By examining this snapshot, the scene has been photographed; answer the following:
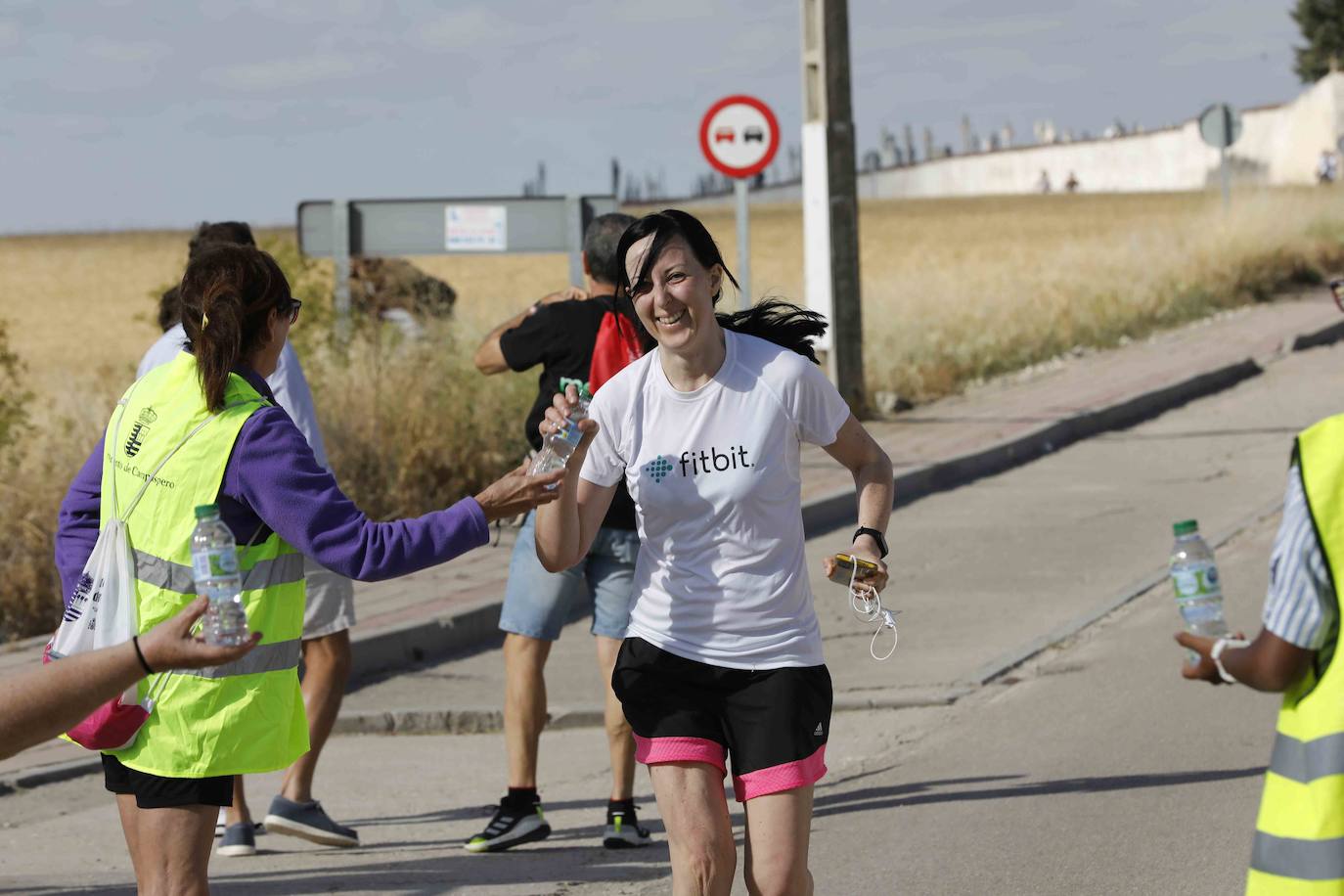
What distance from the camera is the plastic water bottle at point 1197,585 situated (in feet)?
10.1

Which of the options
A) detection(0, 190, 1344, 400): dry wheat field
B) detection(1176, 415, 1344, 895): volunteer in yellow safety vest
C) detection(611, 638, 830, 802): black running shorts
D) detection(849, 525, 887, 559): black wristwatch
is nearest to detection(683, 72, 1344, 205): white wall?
detection(0, 190, 1344, 400): dry wheat field

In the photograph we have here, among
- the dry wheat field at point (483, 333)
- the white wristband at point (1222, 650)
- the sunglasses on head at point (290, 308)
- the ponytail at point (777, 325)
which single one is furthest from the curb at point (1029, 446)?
the white wristband at point (1222, 650)

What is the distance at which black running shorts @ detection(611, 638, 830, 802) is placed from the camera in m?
4.09

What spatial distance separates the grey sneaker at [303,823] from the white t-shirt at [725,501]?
97.1 inches

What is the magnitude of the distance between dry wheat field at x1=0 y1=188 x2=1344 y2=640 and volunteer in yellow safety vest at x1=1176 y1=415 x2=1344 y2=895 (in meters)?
2.53

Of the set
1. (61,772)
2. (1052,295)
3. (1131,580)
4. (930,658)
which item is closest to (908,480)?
(1131,580)

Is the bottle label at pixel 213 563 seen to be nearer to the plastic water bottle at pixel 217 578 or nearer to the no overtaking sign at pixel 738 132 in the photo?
the plastic water bottle at pixel 217 578

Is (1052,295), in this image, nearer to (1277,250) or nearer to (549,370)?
(1277,250)

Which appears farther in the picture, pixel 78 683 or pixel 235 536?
pixel 235 536

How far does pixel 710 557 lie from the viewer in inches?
164

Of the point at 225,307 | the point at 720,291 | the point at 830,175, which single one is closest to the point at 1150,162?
the point at 830,175

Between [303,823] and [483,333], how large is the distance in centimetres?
889

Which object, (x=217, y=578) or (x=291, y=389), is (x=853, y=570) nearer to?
(x=217, y=578)

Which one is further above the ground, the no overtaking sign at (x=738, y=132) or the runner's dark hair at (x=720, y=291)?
the no overtaking sign at (x=738, y=132)
